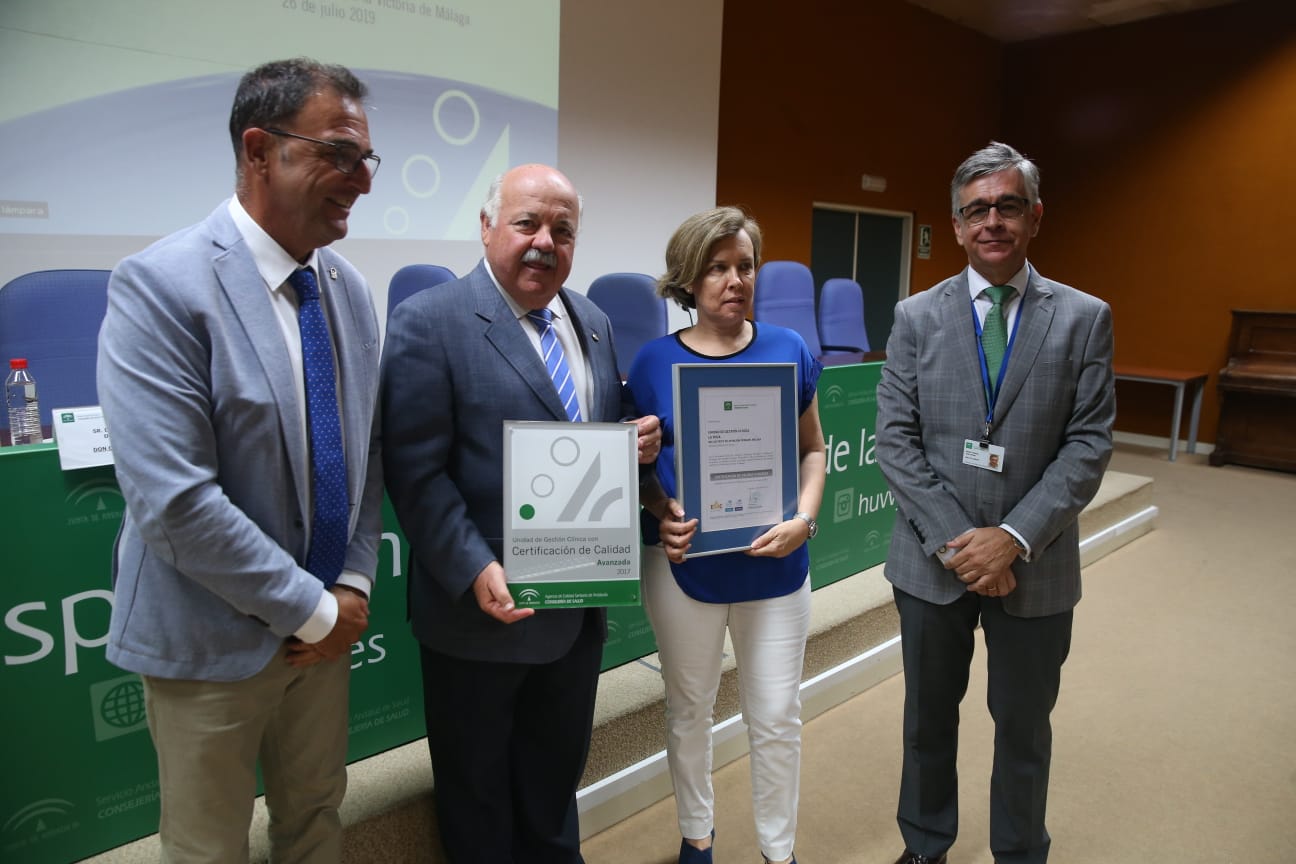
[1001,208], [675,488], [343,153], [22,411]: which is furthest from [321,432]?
[1001,208]

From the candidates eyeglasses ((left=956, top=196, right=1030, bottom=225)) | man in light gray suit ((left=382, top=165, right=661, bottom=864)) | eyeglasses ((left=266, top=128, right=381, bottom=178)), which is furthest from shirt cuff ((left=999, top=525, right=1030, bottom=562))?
eyeglasses ((left=266, top=128, right=381, bottom=178))

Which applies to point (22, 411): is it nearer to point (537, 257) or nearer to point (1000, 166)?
point (537, 257)

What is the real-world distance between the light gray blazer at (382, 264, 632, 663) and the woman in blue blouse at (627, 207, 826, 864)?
0.32 m

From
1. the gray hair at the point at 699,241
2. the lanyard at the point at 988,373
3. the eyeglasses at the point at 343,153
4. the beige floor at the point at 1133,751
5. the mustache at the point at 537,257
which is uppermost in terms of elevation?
the eyeglasses at the point at 343,153

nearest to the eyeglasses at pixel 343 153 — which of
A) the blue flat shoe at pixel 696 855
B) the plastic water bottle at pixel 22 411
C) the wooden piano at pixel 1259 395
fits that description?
the plastic water bottle at pixel 22 411

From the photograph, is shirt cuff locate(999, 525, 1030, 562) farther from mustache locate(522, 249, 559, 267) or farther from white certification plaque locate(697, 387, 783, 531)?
mustache locate(522, 249, 559, 267)

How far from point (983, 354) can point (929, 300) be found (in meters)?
0.18

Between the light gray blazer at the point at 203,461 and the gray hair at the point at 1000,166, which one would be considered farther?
the gray hair at the point at 1000,166

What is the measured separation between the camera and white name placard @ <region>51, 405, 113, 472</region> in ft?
4.60

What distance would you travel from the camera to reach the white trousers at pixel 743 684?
66.4 inches

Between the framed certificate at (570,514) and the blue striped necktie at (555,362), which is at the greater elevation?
the blue striped necktie at (555,362)

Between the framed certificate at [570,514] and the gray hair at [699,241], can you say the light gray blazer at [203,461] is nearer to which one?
the framed certificate at [570,514]

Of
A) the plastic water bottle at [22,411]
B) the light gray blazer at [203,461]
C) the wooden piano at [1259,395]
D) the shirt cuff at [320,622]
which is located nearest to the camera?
the light gray blazer at [203,461]

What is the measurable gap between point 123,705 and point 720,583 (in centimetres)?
120
